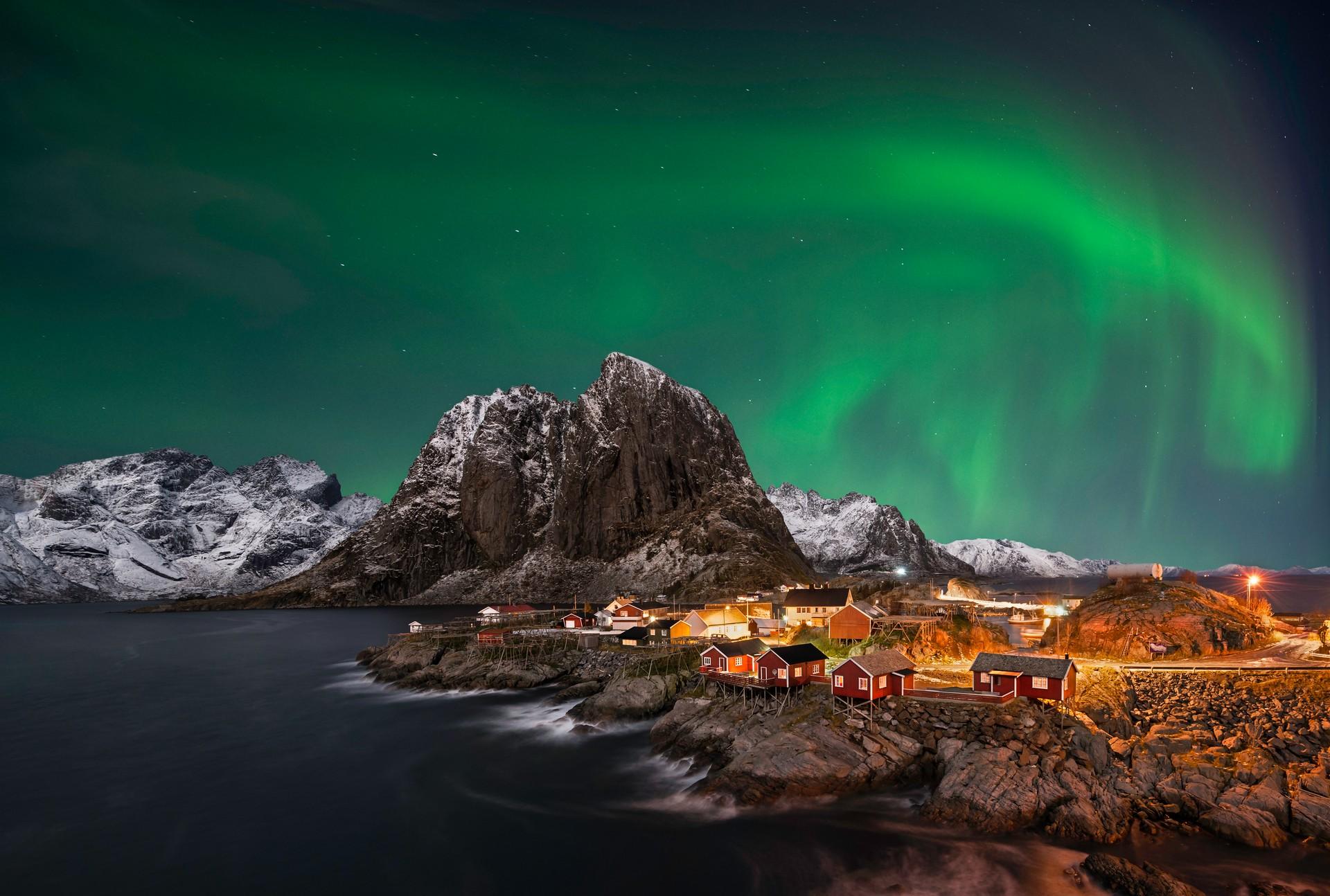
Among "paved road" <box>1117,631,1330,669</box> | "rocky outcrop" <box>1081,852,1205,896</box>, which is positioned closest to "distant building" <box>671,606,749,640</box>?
"paved road" <box>1117,631,1330,669</box>

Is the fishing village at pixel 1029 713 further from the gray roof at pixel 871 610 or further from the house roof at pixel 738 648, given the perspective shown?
the gray roof at pixel 871 610

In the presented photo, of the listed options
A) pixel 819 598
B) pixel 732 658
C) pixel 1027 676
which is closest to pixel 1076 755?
pixel 1027 676

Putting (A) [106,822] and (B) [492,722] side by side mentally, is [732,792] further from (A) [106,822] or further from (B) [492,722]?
(A) [106,822]

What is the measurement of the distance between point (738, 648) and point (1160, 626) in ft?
113

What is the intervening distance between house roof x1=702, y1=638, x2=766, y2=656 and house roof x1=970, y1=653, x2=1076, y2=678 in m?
18.2

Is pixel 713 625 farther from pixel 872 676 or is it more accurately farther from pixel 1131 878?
pixel 1131 878

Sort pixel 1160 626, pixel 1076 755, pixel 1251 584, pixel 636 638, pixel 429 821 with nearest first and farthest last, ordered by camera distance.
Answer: pixel 1076 755
pixel 429 821
pixel 1160 626
pixel 1251 584
pixel 636 638

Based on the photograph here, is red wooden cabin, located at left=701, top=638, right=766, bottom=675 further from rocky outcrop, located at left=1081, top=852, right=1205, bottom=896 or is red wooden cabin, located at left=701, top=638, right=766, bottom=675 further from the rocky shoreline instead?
rocky outcrop, located at left=1081, top=852, right=1205, bottom=896

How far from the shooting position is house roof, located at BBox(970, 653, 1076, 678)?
141 ft

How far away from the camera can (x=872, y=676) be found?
143 feet

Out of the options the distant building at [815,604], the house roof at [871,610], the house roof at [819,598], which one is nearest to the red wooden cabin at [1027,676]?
the house roof at [871,610]

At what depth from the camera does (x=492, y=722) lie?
61.2 metres

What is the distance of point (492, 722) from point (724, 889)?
36158mm

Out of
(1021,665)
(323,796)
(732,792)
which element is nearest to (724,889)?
(732,792)
